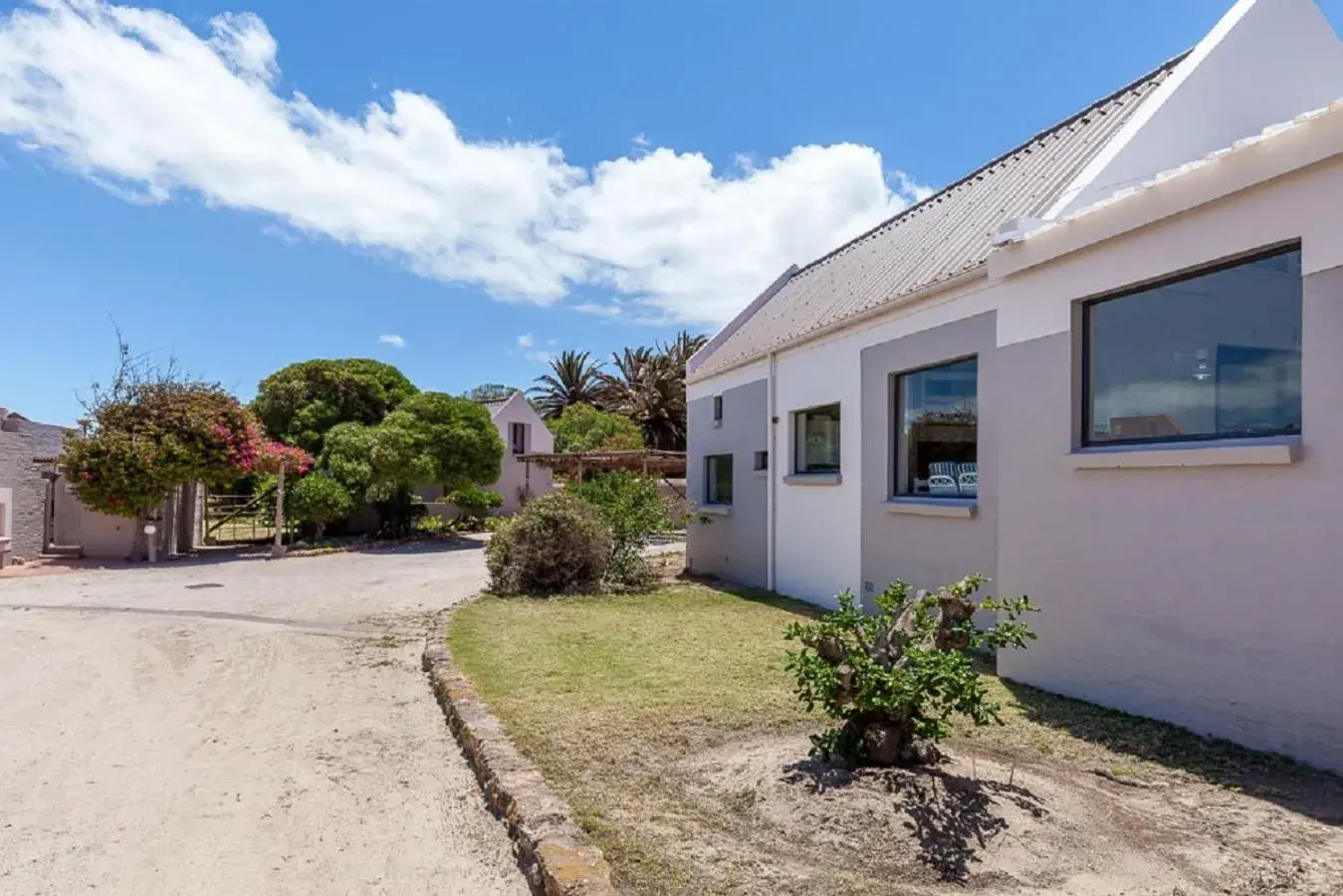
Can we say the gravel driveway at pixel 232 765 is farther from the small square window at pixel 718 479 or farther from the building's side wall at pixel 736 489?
the small square window at pixel 718 479

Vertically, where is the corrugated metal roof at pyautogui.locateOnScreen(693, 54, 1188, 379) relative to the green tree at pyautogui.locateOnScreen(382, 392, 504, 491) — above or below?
above

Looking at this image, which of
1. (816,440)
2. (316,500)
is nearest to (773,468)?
(816,440)

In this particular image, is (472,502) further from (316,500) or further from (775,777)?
(775,777)

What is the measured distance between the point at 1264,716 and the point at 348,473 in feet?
71.7

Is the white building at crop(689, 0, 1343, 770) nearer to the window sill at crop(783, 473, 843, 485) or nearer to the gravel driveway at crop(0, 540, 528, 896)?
the window sill at crop(783, 473, 843, 485)

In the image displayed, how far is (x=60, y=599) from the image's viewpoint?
42.8 feet

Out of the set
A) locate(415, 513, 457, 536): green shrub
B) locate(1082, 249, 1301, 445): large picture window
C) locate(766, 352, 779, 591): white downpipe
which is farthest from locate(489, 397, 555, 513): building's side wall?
locate(1082, 249, 1301, 445): large picture window

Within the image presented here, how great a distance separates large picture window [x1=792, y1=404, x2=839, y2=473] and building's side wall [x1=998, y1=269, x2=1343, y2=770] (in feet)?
13.8

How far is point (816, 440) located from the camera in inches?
464

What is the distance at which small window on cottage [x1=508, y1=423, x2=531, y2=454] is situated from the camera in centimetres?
3475

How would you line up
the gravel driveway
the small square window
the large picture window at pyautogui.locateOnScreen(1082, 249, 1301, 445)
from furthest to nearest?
the small square window → the large picture window at pyautogui.locateOnScreen(1082, 249, 1301, 445) → the gravel driveway

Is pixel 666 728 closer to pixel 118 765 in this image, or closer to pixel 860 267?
pixel 118 765

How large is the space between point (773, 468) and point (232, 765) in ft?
29.5

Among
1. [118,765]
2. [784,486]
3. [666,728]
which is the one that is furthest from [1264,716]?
[784,486]
